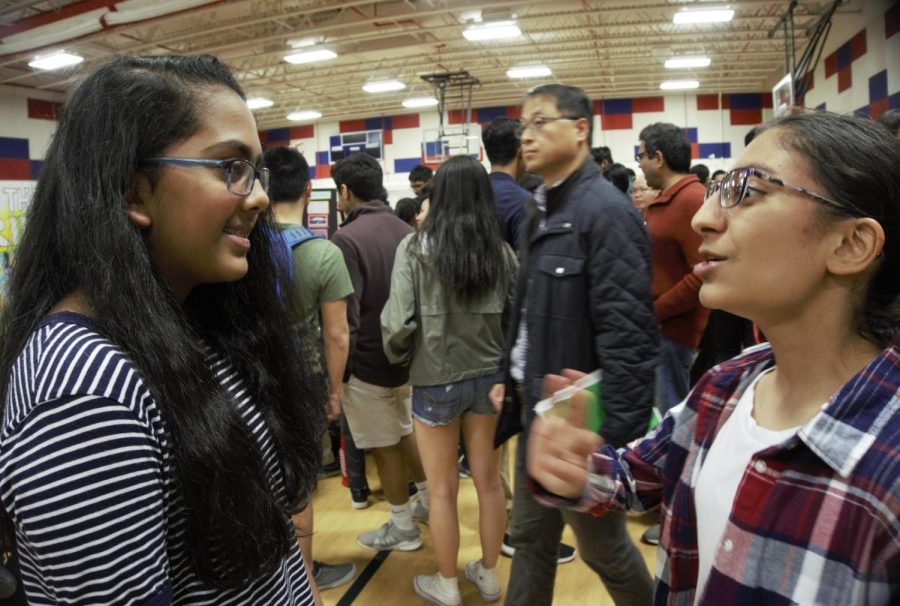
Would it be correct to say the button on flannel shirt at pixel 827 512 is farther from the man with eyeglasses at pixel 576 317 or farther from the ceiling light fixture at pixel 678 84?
the ceiling light fixture at pixel 678 84

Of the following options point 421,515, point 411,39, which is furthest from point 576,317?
point 411,39

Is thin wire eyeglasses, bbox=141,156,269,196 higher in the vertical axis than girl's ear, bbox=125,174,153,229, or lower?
higher

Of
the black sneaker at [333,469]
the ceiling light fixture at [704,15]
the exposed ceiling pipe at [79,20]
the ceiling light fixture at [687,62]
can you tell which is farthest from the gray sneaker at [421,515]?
the ceiling light fixture at [687,62]

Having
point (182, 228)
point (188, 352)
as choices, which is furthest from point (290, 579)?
point (182, 228)

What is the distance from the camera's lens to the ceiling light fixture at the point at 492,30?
9.27 metres

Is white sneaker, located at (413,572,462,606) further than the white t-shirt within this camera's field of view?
Yes

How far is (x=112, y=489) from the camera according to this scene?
2.30 ft

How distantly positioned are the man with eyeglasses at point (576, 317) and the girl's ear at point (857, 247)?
831mm

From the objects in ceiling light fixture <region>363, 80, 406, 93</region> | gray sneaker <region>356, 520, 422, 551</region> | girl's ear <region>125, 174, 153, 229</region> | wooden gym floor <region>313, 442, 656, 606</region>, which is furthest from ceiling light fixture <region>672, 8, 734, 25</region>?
girl's ear <region>125, 174, 153, 229</region>

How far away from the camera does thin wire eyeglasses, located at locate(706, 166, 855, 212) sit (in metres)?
0.90

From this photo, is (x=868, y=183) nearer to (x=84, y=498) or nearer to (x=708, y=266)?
(x=708, y=266)

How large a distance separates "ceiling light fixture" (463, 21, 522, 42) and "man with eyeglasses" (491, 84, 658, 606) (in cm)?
795

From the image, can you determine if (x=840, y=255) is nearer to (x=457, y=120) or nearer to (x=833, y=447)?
(x=833, y=447)

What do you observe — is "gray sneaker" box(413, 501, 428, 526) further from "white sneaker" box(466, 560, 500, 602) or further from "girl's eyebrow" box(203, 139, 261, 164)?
"girl's eyebrow" box(203, 139, 261, 164)
